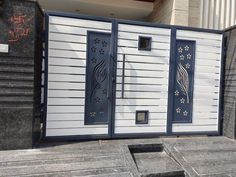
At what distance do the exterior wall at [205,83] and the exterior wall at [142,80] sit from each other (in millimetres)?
478

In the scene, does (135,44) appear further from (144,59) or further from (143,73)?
(143,73)

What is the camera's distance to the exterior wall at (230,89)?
13.6 feet

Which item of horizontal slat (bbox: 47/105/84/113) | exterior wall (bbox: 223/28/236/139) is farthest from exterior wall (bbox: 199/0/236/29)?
horizontal slat (bbox: 47/105/84/113)

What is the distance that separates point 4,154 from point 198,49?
3.85 m

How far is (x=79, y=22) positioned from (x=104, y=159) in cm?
228

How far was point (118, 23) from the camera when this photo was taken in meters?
3.77

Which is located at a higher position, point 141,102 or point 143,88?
point 143,88

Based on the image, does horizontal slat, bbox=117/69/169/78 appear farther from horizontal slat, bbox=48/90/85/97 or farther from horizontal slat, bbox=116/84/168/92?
horizontal slat, bbox=48/90/85/97

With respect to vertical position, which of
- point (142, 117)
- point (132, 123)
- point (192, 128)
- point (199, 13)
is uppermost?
point (199, 13)

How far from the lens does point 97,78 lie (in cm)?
375

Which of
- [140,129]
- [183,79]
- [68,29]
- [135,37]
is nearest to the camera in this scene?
[68,29]

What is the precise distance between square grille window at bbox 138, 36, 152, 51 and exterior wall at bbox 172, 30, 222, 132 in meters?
0.73

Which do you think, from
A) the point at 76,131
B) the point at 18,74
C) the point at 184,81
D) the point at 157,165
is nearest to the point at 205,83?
the point at 184,81

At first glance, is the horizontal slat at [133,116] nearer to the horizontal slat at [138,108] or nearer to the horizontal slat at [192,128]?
the horizontal slat at [138,108]
